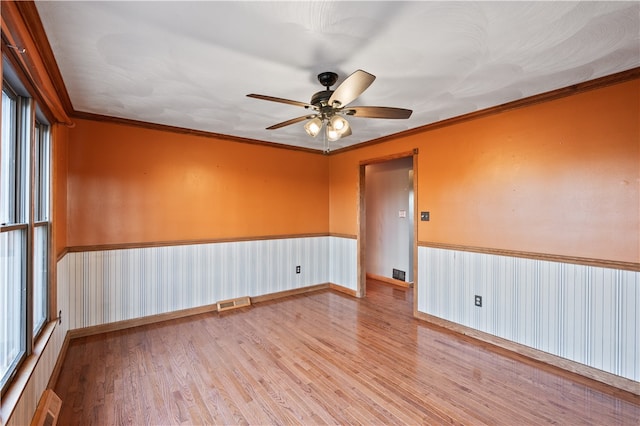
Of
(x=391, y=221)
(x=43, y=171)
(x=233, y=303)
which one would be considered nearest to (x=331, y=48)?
(x=43, y=171)

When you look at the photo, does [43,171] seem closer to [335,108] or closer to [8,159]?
[8,159]

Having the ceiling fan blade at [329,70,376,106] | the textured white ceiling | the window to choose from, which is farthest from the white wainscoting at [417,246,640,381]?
the window

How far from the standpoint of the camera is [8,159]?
1736 millimetres

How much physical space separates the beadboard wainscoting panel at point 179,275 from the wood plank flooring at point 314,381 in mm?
304

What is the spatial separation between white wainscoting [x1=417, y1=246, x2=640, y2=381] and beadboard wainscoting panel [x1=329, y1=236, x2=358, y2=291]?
4.61 ft

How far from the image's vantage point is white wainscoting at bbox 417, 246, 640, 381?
7.50 feet

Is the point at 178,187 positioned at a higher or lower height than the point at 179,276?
higher

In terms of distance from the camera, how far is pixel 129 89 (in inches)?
100

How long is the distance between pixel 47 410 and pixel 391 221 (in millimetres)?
4978

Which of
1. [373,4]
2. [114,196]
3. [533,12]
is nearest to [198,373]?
[114,196]

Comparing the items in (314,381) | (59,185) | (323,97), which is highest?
(323,97)

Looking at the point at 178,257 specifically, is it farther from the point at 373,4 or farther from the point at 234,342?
the point at 373,4

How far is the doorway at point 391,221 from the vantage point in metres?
5.31

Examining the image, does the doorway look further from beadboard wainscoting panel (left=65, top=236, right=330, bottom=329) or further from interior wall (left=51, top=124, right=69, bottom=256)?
interior wall (left=51, top=124, right=69, bottom=256)
